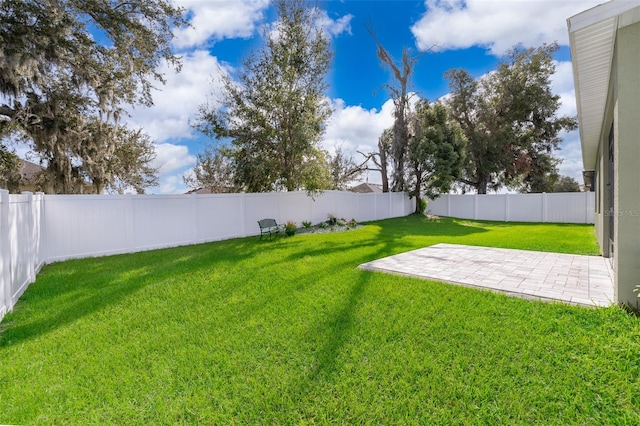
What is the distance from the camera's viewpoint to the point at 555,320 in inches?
131

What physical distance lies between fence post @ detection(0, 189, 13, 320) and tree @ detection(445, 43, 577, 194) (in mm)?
21163

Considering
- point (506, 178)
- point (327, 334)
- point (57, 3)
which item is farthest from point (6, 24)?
point (506, 178)

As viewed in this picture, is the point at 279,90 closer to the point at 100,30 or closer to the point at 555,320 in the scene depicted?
the point at 100,30

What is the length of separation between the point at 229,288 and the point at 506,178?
23.7 meters

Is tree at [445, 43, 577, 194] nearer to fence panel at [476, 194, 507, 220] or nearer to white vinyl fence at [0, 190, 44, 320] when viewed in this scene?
fence panel at [476, 194, 507, 220]

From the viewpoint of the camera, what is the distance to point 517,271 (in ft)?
17.4

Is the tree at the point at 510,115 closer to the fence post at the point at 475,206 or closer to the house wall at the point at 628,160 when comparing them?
the fence post at the point at 475,206

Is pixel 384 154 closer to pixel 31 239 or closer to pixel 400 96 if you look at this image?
pixel 400 96

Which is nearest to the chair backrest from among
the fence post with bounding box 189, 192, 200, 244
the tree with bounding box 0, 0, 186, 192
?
the fence post with bounding box 189, 192, 200, 244

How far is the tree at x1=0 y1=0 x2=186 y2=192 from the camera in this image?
292 inches

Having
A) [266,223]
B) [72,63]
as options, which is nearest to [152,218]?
[266,223]

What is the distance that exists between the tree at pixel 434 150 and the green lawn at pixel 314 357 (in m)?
14.5

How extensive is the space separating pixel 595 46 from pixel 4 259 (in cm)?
796

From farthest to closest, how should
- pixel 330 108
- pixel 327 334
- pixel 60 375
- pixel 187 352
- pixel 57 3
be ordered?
1. pixel 330 108
2. pixel 57 3
3. pixel 327 334
4. pixel 187 352
5. pixel 60 375
